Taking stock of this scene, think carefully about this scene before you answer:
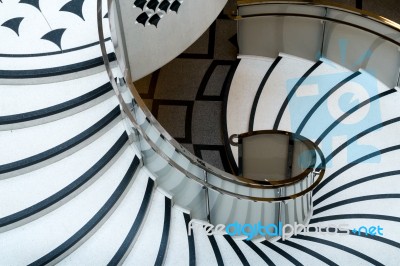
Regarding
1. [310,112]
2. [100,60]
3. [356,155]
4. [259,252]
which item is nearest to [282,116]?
[310,112]

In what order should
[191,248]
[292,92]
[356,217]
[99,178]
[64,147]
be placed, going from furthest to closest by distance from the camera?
[292,92] → [356,217] → [191,248] → [99,178] → [64,147]

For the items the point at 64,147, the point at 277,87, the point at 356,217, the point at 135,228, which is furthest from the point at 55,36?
the point at 356,217

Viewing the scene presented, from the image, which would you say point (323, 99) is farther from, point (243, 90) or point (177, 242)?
point (177, 242)

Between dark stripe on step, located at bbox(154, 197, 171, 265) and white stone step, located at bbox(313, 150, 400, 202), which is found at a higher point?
white stone step, located at bbox(313, 150, 400, 202)

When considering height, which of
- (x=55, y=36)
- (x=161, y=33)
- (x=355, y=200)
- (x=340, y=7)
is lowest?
(x=355, y=200)

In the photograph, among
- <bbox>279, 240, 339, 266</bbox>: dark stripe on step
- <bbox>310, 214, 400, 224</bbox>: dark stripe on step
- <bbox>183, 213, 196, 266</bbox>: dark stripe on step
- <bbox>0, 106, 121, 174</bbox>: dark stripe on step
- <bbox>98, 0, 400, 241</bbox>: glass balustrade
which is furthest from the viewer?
<bbox>310, 214, 400, 224</bbox>: dark stripe on step

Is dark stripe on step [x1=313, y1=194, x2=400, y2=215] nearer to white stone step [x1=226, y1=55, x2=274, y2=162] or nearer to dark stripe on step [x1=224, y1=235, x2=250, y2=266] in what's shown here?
white stone step [x1=226, y1=55, x2=274, y2=162]

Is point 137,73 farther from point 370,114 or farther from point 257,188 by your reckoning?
point 370,114

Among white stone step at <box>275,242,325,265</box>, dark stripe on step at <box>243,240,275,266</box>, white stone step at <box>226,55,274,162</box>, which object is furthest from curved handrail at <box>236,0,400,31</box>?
dark stripe on step at <box>243,240,275,266</box>

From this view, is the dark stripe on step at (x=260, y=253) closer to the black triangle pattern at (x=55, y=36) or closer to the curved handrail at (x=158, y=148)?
the curved handrail at (x=158, y=148)

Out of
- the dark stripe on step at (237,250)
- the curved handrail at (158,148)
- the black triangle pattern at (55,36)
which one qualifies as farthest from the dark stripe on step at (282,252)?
the black triangle pattern at (55,36)

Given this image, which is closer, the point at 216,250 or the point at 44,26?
the point at 216,250

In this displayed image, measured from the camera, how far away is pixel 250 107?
248 inches

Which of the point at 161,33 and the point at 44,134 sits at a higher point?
the point at 161,33
